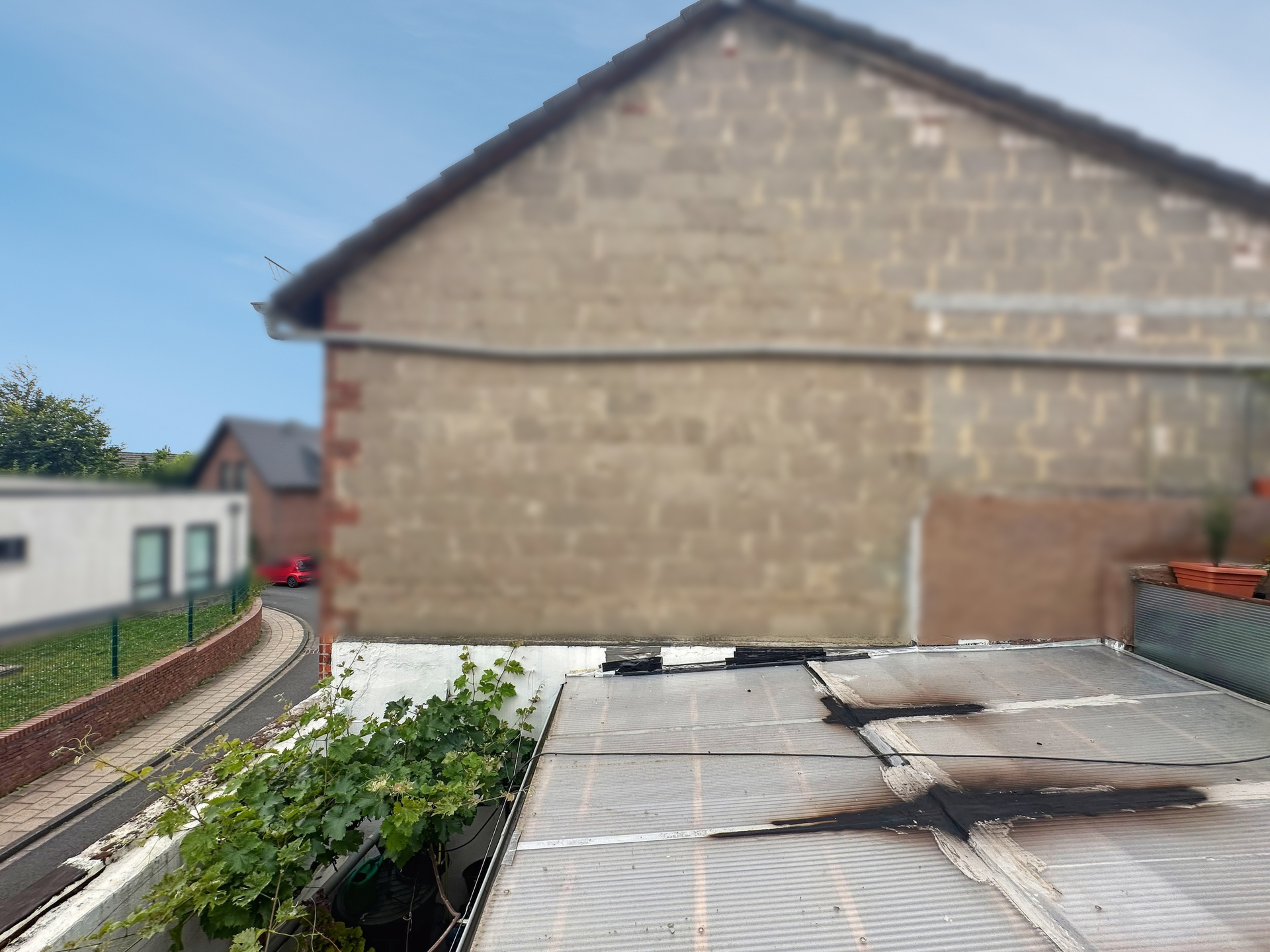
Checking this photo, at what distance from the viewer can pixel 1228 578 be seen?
3.92m

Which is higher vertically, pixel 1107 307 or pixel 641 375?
pixel 1107 307

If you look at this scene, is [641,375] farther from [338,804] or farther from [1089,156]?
[338,804]

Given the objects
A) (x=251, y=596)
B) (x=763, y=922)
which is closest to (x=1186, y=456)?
(x=251, y=596)


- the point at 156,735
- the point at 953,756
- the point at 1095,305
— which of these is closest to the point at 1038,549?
the point at 1095,305

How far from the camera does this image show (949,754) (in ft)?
9.74

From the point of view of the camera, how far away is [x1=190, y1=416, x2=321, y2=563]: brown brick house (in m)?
0.72

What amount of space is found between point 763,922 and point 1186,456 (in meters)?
1.92

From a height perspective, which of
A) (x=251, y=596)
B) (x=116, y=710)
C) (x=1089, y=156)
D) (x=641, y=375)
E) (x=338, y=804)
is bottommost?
(x=116, y=710)

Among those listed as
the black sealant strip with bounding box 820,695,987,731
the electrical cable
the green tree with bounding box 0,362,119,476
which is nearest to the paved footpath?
the electrical cable

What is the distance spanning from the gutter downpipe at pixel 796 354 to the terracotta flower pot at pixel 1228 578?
13.5ft

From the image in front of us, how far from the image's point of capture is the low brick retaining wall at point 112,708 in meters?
7.39

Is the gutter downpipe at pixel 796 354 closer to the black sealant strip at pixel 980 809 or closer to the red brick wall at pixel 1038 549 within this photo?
the red brick wall at pixel 1038 549

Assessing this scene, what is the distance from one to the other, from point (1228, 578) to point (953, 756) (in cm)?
264

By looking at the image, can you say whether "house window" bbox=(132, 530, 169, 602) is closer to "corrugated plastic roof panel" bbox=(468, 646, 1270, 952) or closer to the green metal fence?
"corrugated plastic roof panel" bbox=(468, 646, 1270, 952)
